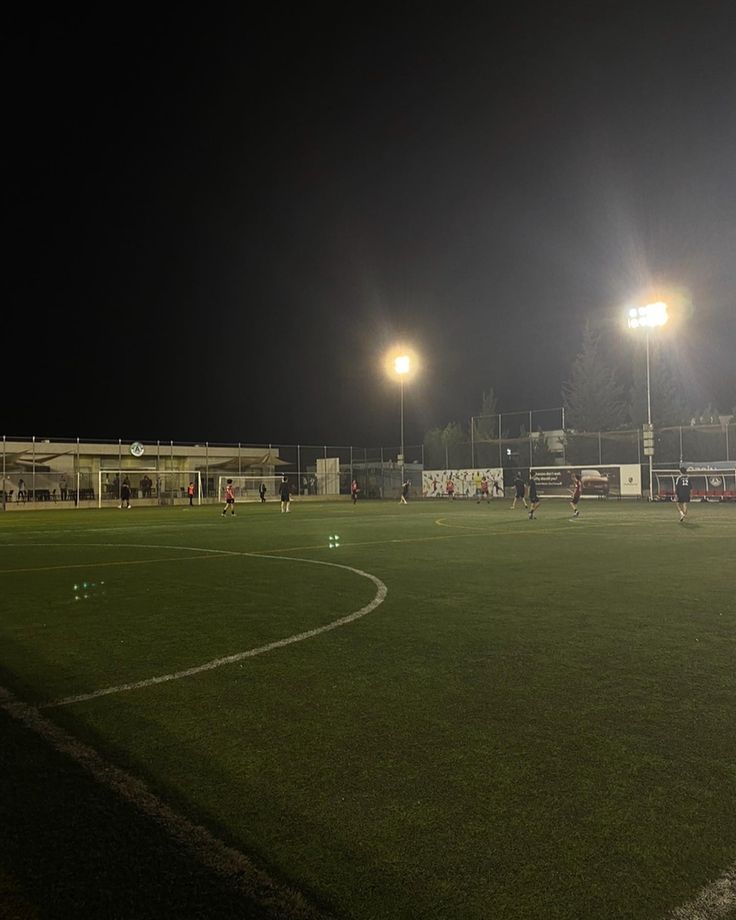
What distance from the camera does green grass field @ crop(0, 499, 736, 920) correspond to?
279cm

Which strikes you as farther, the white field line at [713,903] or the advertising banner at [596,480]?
the advertising banner at [596,480]

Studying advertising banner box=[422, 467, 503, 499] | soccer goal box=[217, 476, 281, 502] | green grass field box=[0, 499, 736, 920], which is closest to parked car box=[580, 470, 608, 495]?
advertising banner box=[422, 467, 503, 499]

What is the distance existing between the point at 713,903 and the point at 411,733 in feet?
6.54

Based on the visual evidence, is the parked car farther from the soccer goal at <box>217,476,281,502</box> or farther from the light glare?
the soccer goal at <box>217,476,281,502</box>

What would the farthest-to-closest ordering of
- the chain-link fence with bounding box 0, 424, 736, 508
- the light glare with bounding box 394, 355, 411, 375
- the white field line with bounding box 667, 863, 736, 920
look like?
the light glare with bounding box 394, 355, 411, 375 < the chain-link fence with bounding box 0, 424, 736, 508 < the white field line with bounding box 667, 863, 736, 920

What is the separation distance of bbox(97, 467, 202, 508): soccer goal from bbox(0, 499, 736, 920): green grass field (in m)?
43.2

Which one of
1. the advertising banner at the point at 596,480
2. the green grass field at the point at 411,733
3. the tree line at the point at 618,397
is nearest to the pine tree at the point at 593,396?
the tree line at the point at 618,397

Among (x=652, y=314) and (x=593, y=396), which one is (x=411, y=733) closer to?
(x=652, y=314)

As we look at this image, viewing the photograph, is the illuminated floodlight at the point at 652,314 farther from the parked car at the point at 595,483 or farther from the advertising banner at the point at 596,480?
the parked car at the point at 595,483

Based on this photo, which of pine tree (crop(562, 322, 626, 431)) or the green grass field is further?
pine tree (crop(562, 322, 626, 431))

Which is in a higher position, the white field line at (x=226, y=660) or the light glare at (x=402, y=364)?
the light glare at (x=402, y=364)

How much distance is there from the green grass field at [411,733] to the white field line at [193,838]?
0.17 feet

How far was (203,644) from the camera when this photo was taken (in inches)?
264

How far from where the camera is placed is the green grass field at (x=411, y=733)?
279 centimetres
